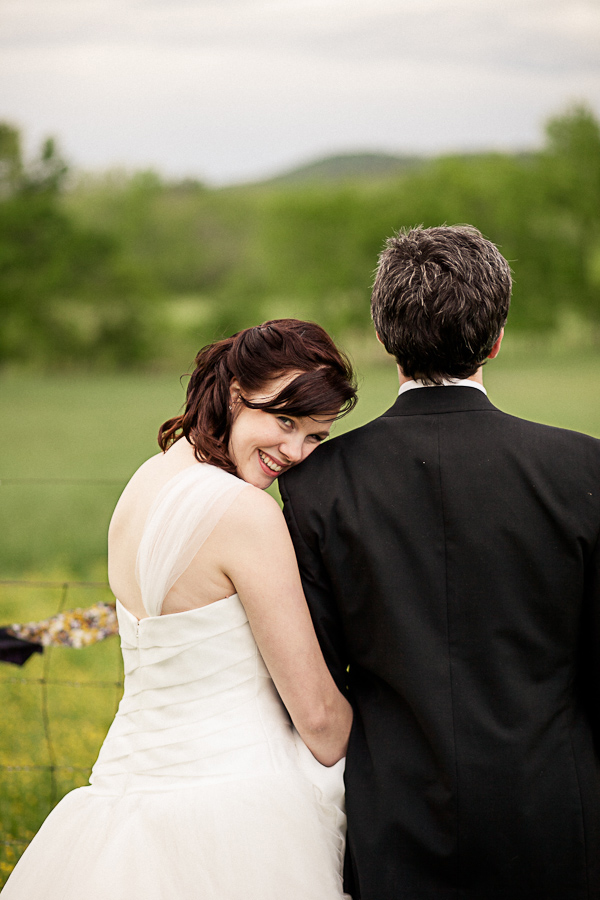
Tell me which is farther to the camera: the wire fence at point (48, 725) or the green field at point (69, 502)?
the green field at point (69, 502)

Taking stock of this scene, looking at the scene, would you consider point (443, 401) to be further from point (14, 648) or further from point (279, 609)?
point (14, 648)

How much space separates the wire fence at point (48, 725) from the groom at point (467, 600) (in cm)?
167

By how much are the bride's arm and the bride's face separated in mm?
204

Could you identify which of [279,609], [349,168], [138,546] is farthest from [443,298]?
[349,168]

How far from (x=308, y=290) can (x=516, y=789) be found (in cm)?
4918

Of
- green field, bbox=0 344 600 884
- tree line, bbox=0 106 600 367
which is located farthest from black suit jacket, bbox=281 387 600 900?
tree line, bbox=0 106 600 367

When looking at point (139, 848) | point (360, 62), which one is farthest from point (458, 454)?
point (360, 62)

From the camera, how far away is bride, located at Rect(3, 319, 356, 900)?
1.97 meters

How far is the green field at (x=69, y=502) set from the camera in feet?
14.1

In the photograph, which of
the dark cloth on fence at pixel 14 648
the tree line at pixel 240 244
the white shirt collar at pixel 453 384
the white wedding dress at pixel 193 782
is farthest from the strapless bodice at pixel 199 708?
the tree line at pixel 240 244

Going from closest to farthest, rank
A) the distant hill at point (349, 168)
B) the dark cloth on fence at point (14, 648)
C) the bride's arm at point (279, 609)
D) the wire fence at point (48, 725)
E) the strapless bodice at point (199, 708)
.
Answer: the bride's arm at point (279, 609) → the strapless bodice at point (199, 708) → the dark cloth on fence at point (14, 648) → the wire fence at point (48, 725) → the distant hill at point (349, 168)

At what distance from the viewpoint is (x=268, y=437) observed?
2213 millimetres

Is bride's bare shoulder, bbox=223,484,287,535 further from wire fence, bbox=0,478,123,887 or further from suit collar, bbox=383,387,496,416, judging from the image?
wire fence, bbox=0,478,123,887

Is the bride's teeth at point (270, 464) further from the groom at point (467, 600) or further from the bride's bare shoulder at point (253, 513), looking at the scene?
the groom at point (467, 600)
